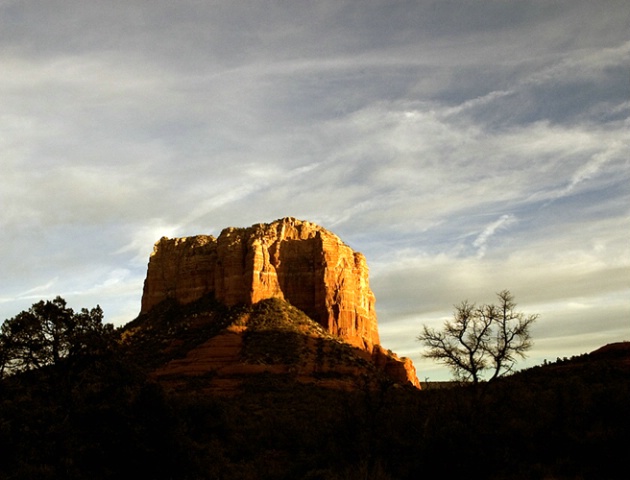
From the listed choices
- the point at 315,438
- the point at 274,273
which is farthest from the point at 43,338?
the point at 274,273

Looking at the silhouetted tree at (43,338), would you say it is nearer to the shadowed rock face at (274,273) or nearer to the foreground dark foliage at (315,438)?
the foreground dark foliage at (315,438)

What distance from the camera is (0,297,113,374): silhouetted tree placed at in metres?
30.3

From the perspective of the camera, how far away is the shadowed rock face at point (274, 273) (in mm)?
85250

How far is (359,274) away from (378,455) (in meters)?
77.9

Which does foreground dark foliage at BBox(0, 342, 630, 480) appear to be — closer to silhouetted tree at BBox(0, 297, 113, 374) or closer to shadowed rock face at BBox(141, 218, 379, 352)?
silhouetted tree at BBox(0, 297, 113, 374)

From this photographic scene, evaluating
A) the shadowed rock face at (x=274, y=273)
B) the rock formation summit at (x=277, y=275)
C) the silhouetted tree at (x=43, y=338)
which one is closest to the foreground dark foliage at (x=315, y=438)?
the silhouetted tree at (x=43, y=338)

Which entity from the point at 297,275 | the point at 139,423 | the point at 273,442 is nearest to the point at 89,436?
the point at 139,423

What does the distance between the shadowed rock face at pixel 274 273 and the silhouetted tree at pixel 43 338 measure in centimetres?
5110

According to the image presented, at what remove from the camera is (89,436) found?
2247 centimetres

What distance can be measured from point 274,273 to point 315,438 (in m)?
61.2

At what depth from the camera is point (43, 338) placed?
101 ft

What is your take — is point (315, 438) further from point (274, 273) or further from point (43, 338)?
point (274, 273)

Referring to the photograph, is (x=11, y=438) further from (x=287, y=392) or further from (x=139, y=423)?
(x=287, y=392)

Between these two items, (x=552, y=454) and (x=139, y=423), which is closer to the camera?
(x=552, y=454)
